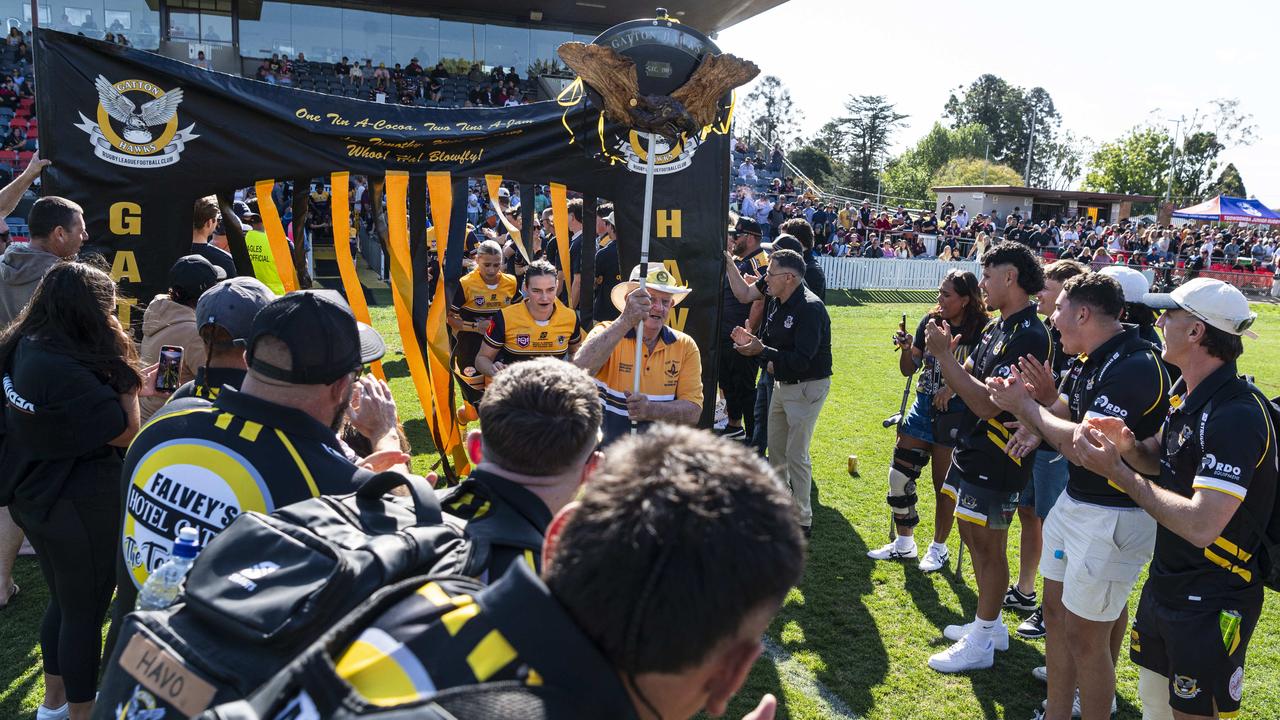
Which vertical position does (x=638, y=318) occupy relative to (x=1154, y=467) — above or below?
above

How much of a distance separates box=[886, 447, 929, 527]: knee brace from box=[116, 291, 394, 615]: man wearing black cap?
4674mm

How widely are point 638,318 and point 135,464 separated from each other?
9.49 ft

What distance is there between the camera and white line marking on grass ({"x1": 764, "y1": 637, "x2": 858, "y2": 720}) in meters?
4.19

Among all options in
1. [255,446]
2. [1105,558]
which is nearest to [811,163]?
[1105,558]

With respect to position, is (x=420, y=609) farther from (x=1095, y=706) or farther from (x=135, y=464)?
(x=1095, y=706)

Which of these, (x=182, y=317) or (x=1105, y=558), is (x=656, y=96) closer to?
(x=182, y=317)

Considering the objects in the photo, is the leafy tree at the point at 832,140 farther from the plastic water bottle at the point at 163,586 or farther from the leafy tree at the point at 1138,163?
the plastic water bottle at the point at 163,586

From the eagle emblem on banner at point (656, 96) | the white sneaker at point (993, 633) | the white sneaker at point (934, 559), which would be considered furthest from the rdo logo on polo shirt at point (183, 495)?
the white sneaker at point (934, 559)

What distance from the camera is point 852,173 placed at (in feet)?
283

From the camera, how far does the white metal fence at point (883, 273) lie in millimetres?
22766

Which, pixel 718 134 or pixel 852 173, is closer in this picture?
pixel 718 134

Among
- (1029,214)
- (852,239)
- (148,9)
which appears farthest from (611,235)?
(1029,214)

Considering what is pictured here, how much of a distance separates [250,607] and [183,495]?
0.95 metres

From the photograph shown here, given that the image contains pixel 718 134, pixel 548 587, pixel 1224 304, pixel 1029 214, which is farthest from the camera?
pixel 1029 214
